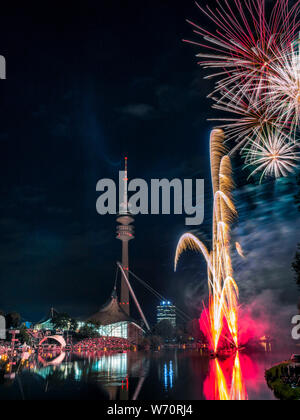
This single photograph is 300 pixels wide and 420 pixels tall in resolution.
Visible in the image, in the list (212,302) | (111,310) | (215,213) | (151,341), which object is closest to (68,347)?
(151,341)

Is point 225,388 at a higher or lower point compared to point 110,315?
lower

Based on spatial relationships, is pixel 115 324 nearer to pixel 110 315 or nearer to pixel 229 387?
pixel 110 315

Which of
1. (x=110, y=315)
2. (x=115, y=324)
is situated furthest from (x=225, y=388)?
(x=110, y=315)

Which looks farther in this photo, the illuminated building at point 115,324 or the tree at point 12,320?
the illuminated building at point 115,324

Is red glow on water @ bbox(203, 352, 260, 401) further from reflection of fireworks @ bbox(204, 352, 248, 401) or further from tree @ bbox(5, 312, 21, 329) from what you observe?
tree @ bbox(5, 312, 21, 329)

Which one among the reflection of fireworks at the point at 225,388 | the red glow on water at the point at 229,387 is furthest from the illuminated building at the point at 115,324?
the reflection of fireworks at the point at 225,388

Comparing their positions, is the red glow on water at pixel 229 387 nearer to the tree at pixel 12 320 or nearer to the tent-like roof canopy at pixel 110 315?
the tree at pixel 12 320

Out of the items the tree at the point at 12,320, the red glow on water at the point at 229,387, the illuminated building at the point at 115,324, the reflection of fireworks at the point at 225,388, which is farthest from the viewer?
the illuminated building at the point at 115,324

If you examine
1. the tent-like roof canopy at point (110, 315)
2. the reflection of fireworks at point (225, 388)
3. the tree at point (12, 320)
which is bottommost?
the reflection of fireworks at point (225, 388)

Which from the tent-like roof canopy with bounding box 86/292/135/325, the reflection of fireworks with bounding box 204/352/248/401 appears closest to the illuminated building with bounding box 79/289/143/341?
the tent-like roof canopy with bounding box 86/292/135/325

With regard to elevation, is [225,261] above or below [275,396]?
above
